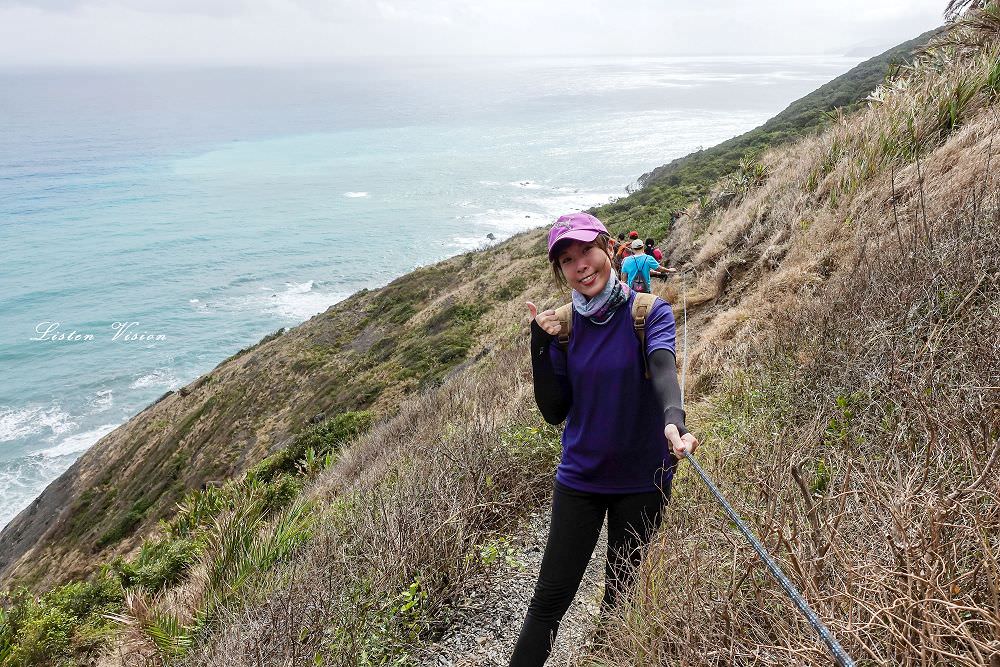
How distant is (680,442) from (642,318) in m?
0.47

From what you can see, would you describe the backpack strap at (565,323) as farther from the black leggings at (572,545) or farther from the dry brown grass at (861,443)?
the dry brown grass at (861,443)

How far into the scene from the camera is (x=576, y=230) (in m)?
2.12

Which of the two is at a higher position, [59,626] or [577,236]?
[577,236]

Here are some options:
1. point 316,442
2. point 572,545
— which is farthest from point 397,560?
point 316,442

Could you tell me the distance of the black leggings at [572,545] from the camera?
2.19 metres

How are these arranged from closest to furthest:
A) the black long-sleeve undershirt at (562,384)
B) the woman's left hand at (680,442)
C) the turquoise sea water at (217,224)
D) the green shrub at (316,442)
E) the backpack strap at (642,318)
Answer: the woman's left hand at (680,442)
the black long-sleeve undershirt at (562,384)
the backpack strap at (642,318)
the green shrub at (316,442)
the turquoise sea water at (217,224)

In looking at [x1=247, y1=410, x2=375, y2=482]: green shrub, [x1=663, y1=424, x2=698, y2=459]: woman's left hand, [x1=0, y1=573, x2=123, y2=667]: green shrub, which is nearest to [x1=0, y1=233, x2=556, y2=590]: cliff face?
[x1=247, y1=410, x2=375, y2=482]: green shrub

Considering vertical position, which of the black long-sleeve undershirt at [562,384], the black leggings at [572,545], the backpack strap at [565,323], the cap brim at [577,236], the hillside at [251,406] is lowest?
the hillside at [251,406]

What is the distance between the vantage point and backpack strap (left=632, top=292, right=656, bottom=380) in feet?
6.88

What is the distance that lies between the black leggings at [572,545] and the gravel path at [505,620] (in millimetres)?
372

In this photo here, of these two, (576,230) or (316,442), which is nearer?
(576,230)

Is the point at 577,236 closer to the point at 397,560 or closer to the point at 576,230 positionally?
the point at 576,230

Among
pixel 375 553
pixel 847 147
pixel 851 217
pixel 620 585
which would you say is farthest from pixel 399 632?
pixel 847 147


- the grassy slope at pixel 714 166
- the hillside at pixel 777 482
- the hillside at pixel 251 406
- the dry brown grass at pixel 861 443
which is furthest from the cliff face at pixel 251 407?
the dry brown grass at pixel 861 443
